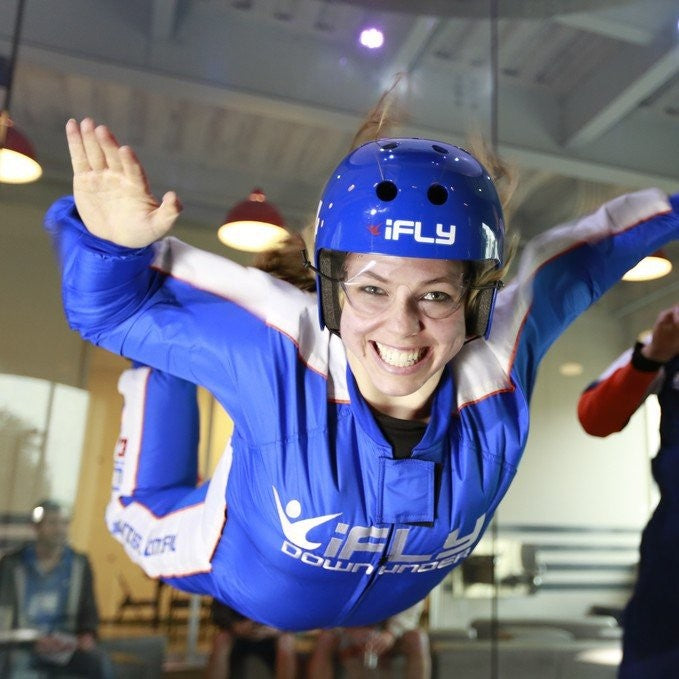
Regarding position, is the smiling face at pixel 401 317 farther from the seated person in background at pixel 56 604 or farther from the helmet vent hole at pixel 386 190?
the seated person in background at pixel 56 604

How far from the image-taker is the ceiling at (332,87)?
184 cm

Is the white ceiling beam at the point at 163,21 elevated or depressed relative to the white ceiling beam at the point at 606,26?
depressed

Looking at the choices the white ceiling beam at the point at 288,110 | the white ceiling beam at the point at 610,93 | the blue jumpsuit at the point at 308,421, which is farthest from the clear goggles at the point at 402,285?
the white ceiling beam at the point at 610,93

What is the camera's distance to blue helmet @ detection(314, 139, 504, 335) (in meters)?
0.76

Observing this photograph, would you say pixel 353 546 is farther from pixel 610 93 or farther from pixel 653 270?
pixel 610 93

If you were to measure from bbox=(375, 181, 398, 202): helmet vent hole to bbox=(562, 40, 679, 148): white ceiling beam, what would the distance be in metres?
1.70

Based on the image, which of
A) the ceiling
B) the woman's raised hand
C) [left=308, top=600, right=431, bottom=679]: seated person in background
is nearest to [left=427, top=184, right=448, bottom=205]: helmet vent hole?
the woman's raised hand

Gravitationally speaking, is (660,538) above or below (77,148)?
below

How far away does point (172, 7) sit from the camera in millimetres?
1865

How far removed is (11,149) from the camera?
1.66m

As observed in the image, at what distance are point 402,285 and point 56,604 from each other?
1351 millimetres

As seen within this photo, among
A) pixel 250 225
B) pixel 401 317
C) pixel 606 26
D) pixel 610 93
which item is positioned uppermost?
pixel 606 26

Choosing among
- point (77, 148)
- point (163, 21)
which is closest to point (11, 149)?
point (163, 21)

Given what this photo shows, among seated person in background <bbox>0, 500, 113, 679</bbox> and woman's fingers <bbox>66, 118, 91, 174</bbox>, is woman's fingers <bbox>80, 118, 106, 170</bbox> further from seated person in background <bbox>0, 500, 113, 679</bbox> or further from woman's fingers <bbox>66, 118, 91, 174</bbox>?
seated person in background <bbox>0, 500, 113, 679</bbox>
